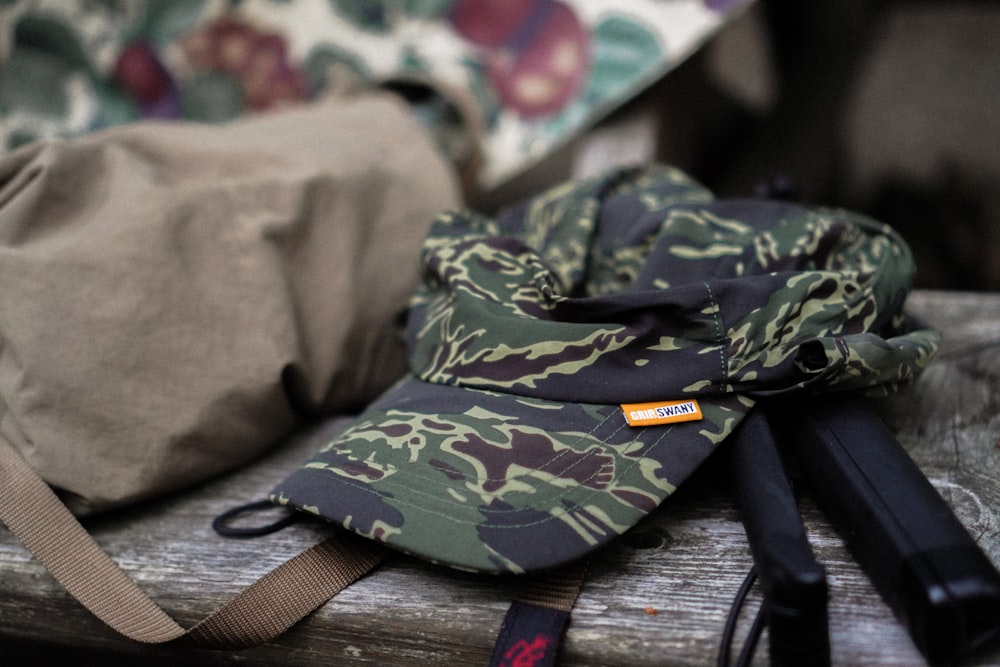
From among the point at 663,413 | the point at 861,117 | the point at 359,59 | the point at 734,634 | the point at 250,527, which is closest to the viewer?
the point at 734,634

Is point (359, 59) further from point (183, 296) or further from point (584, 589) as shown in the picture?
point (584, 589)

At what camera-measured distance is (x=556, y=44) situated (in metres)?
1.61

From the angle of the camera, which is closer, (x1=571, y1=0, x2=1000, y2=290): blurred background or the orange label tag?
the orange label tag

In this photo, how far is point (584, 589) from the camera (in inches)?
28.1

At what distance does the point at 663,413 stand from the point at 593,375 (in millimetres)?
79

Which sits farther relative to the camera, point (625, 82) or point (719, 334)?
point (625, 82)

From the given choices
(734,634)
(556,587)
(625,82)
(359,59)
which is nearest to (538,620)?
(556,587)

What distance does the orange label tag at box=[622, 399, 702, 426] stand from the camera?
2.47 feet

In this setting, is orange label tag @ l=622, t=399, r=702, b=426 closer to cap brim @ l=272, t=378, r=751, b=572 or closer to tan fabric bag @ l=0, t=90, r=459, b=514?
cap brim @ l=272, t=378, r=751, b=572

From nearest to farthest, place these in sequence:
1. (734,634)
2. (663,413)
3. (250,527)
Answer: (734,634) < (663,413) < (250,527)

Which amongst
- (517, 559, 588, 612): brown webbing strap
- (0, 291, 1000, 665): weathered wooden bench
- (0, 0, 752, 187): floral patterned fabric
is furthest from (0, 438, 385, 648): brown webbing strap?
(0, 0, 752, 187): floral patterned fabric

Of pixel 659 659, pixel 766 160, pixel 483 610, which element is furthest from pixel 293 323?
pixel 766 160

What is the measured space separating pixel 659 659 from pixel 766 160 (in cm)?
124

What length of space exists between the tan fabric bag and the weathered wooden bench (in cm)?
9
